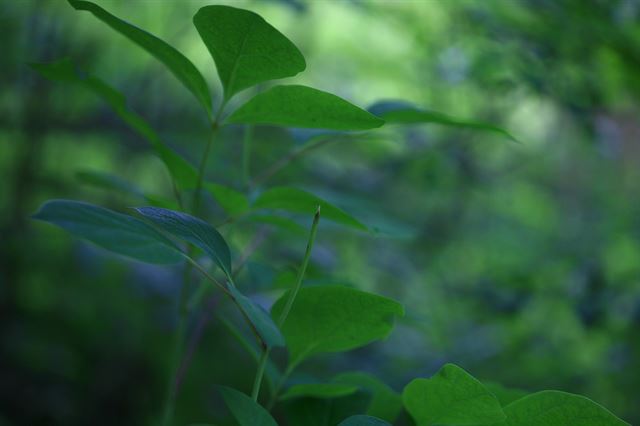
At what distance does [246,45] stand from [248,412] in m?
0.19

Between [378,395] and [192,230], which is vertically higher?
[192,230]

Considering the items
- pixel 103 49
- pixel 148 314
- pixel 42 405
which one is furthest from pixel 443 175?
pixel 103 49

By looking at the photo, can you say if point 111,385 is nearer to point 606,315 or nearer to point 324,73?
point 606,315

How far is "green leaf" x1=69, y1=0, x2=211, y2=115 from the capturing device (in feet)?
1.08

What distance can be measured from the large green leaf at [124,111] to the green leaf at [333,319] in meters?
0.13

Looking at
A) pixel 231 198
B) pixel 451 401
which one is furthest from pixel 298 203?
pixel 451 401

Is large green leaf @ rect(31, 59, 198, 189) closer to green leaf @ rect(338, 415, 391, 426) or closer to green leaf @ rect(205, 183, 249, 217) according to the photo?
green leaf @ rect(205, 183, 249, 217)

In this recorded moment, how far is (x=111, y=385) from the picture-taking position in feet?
4.21

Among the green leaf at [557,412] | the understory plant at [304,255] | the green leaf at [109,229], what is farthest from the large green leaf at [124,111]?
the green leaf at [557,412]

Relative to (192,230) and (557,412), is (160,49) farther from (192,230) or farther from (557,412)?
(557,412)

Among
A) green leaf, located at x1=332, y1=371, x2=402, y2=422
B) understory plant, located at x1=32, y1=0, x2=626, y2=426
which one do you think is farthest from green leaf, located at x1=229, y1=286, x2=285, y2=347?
green leaf, located at x1=332, y1=371, x2=402, y2=422

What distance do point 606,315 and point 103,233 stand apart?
90cm

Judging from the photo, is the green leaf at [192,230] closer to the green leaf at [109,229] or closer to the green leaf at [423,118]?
the green leaf at [109,229]

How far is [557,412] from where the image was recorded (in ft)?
0.99
